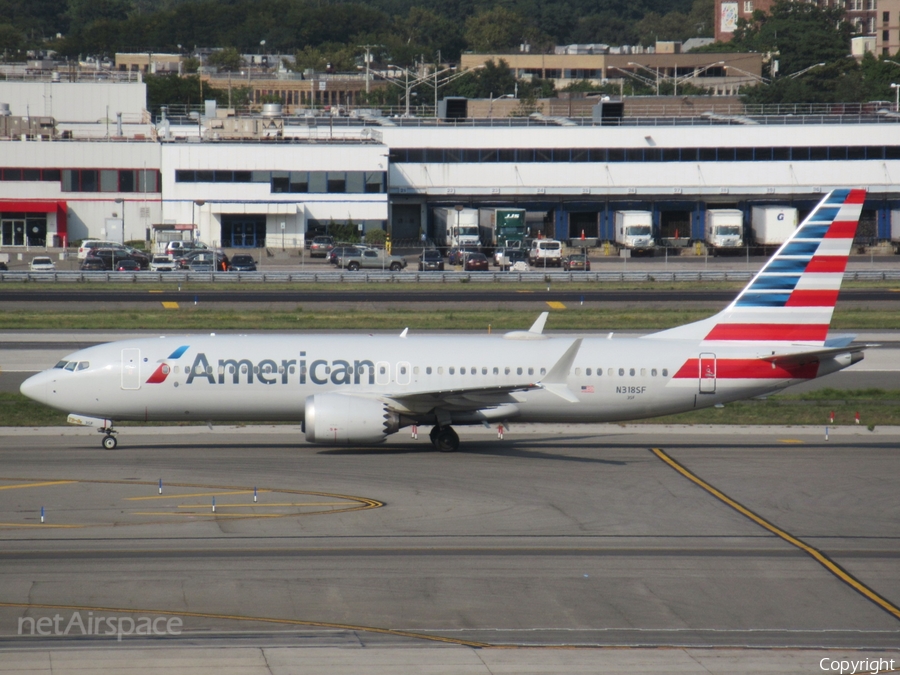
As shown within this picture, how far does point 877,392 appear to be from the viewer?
151 ft

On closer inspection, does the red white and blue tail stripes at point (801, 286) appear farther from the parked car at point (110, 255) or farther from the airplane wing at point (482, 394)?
the parked car at point (110, 255)

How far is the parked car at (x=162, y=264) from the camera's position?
89125 mm

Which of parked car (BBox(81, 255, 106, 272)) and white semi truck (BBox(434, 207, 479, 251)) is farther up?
white semi truck (BBox(434, 207, 479, 251))

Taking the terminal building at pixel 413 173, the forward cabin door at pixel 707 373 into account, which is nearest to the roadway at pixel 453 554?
the forward cabin door at pixel 707 373

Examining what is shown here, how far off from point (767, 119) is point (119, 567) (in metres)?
110

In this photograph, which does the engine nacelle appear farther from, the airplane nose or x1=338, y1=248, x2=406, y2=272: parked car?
x1=338, y1=248, x2=406, y2=272: parked car

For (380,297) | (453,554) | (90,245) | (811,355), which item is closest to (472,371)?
(811,355)

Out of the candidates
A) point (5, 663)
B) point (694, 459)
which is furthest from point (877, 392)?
point (5, 663)

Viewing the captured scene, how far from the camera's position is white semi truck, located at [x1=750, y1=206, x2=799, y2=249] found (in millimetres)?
109625

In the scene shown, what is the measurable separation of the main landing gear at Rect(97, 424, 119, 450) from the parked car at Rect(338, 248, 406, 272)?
192ft

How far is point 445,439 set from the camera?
3619 cm

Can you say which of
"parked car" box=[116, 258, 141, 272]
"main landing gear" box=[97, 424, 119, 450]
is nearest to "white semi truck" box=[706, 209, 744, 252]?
"parked car" box=[116, 258, 141, 272]

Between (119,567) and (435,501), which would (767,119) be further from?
(119,567)

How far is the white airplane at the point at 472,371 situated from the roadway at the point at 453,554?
1.47 metres
